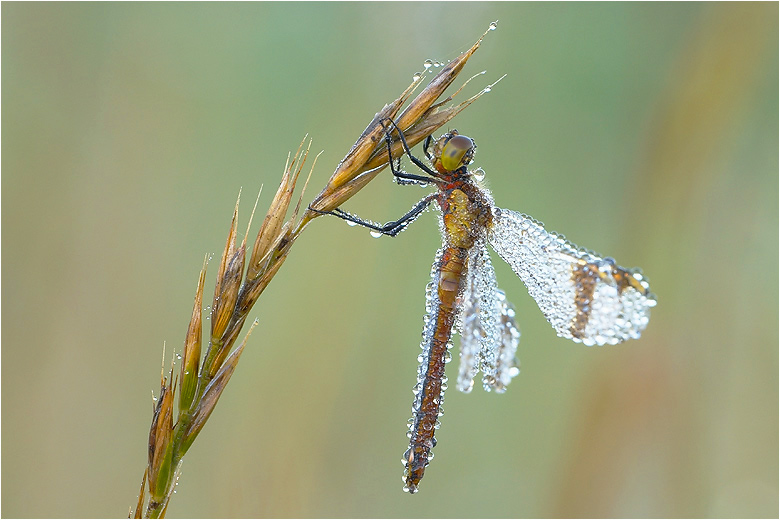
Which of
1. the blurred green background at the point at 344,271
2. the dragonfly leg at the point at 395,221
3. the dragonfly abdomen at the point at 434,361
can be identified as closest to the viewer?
the dragonfly abdomen at the point at 434,361

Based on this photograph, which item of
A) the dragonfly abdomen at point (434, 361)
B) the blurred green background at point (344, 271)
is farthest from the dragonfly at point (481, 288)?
the blurred green background at point (344, 271)

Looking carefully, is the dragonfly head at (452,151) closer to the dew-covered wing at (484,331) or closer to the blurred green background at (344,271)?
the dew-covered wing at (484,331)

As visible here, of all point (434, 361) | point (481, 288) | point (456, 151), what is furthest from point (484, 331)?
point (456, 151)

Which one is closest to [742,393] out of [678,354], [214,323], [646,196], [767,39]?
[678,354]

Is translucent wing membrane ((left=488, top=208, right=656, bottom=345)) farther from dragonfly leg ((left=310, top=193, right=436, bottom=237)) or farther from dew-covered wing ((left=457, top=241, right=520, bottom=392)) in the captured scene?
dragonfly leg ((left=310, top=193, right=436, bottom=237))

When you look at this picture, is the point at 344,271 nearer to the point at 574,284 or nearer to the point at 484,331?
the point at 484,331

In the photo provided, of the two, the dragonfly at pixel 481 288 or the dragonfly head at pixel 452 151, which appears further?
the dragonfly head at pixel 452 151

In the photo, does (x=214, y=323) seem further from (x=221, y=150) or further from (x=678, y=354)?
(x=678, y=354)

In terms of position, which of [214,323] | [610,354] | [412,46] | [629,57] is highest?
[629,57]
